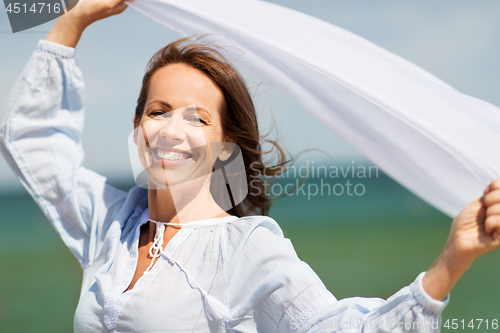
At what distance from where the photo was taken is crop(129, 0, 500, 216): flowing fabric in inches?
45.6

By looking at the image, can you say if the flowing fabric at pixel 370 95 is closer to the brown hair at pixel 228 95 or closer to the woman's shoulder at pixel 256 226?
the brown hair at pixel 228 95

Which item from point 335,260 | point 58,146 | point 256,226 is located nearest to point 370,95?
point 256,226

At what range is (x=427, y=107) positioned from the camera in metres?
1.21

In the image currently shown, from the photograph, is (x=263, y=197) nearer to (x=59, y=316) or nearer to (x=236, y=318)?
(x=236, y=318)

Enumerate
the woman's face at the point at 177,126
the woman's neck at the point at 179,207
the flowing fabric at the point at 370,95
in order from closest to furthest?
1. the flowing fabric at the point at 370,95
2. the woman's face at the point at 177,126
3. the woman's neck at the point at 179,207

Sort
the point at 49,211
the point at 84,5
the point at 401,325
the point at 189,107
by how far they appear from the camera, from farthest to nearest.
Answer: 1. the point at 49,211
2. the point at 84,5
3. the point at 189,107
4. the point at 401,325

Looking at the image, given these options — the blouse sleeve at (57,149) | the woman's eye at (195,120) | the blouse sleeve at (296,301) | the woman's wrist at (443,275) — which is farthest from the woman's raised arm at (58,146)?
the woman's wrist at (443,275)

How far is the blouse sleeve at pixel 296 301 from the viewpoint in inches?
39.8

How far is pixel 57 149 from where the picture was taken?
1.80 meters

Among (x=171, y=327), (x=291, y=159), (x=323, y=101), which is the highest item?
(x=323, y=101)

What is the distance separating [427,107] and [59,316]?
689 cm

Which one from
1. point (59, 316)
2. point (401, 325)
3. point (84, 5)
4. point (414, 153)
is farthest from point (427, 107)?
point (59, 316)

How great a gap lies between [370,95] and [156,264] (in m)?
0.91

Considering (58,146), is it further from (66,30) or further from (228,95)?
(228,95)
